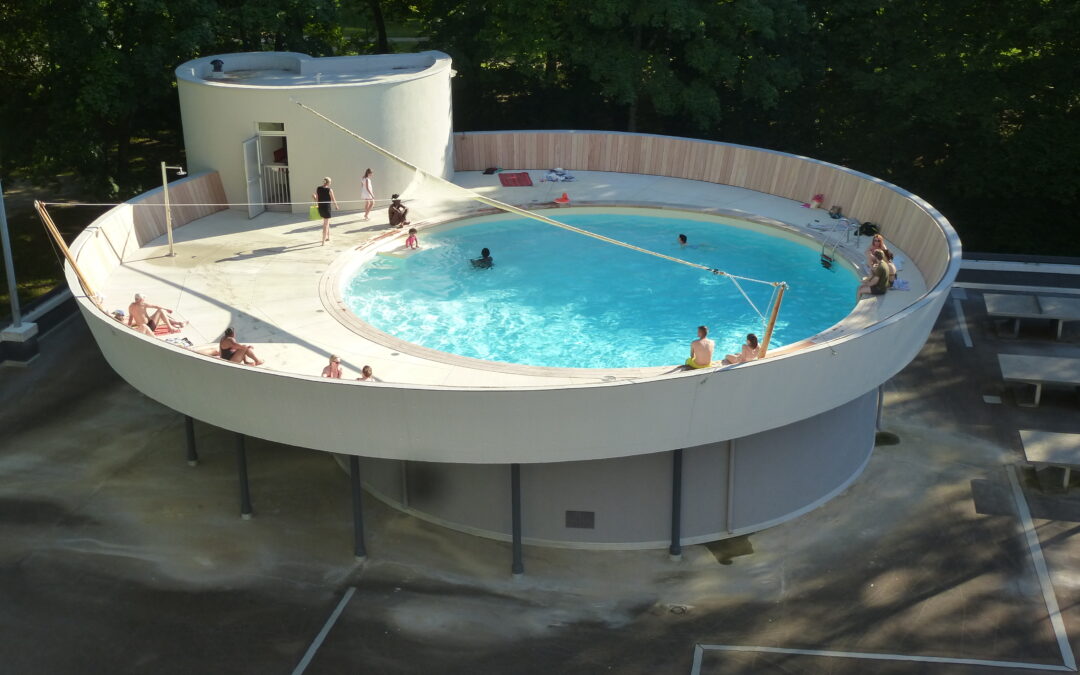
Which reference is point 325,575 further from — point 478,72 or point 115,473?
point 478,72

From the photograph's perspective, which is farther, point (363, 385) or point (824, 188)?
point (824, 188)

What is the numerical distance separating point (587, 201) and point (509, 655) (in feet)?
42.5

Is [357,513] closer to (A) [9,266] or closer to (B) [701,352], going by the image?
(B) [701,352]

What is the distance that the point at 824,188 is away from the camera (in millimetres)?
24969

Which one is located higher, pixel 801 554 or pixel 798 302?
pixel 798 302

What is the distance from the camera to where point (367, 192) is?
2366 cm

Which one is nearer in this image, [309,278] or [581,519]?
[581,519]

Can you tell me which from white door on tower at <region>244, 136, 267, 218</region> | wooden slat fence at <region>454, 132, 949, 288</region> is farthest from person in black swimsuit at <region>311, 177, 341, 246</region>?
wooden slat fence at <region>454, 132, 949, 288</region>

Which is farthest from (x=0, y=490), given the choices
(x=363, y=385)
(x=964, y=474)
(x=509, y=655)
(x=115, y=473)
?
(x=964, y=474)

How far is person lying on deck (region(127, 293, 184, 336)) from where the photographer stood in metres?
17.6

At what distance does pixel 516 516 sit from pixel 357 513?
2.30 metres

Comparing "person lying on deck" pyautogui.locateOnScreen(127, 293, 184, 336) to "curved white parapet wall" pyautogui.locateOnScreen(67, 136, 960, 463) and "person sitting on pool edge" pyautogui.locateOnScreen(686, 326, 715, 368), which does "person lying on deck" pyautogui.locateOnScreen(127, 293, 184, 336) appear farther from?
"person sitting on pool edge" pyautogui.locateOnScreen(686, 326, 715, 368)

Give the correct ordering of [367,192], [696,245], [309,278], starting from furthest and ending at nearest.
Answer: [696,245], [367,192], [309,278]

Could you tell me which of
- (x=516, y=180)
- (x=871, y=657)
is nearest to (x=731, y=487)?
(x=871, y=657)
